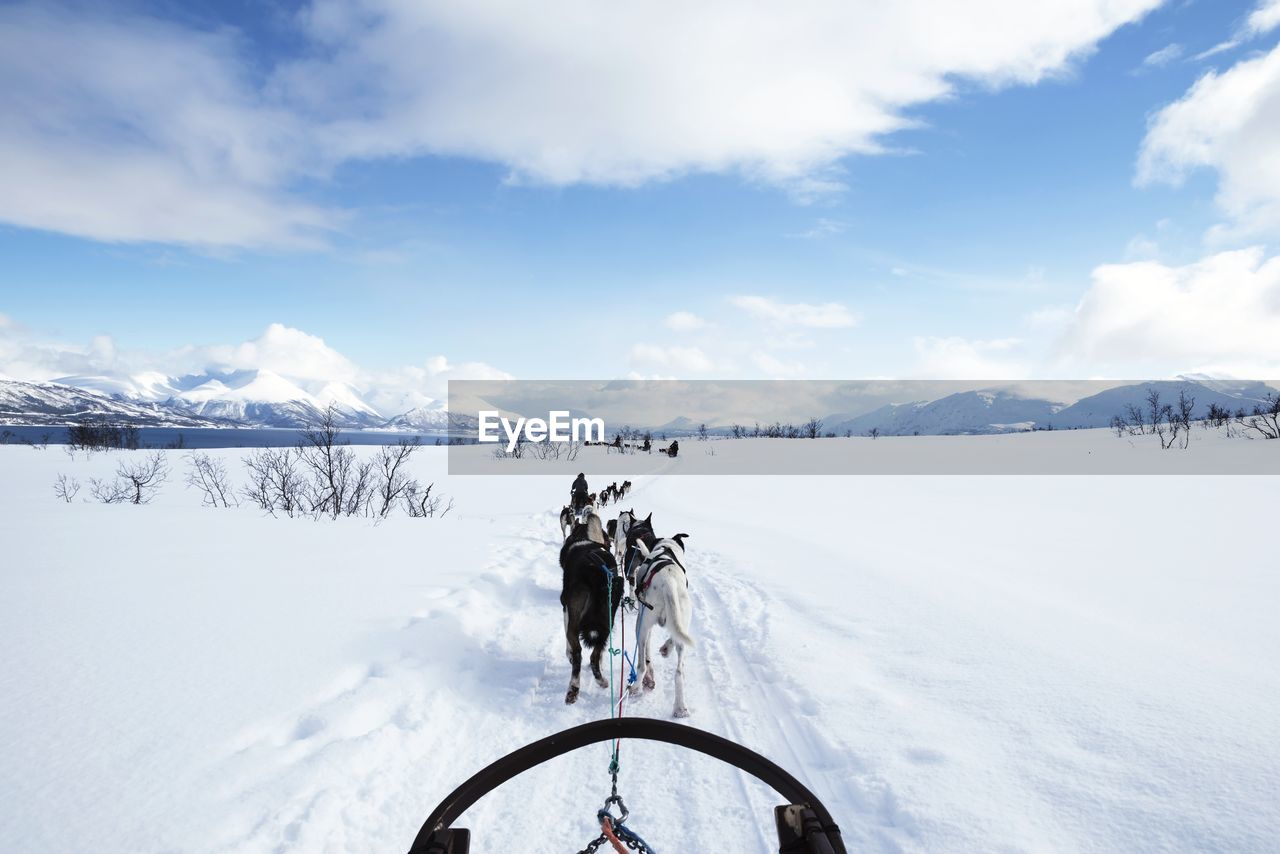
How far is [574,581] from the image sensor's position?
15.5 feet

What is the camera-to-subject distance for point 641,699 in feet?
14.8

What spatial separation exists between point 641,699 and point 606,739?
3.54 meters

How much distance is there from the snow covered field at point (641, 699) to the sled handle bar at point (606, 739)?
1919 millimetres

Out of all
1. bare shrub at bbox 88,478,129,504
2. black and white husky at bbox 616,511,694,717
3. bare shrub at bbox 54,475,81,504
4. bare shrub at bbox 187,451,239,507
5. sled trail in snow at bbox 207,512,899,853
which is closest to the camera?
sled trail in snow at bbox 207,512,899,853

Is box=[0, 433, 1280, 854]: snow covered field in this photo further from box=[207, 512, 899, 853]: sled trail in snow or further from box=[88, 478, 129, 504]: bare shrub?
box=[88, 478, 129, 504]: bare shrub

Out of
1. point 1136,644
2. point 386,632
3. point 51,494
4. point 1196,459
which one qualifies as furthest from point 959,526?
point 51,494

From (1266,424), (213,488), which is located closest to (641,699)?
(213,488)

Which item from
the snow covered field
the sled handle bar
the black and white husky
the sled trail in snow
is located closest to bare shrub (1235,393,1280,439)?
the snow covered field

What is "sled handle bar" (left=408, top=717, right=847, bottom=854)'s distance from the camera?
1164 millimetres

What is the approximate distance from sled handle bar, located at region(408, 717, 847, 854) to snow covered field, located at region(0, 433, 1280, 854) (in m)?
1.92

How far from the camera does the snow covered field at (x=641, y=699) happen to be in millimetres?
2773

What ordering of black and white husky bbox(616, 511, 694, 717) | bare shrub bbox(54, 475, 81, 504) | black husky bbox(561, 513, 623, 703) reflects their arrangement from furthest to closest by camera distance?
bare shrub bbox(54, 475, 81, 504), black husky bbox(561, 513, 623, 703), black and white husky bbox(616, 511, 694, 717)

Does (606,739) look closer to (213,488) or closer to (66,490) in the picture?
(66,490)

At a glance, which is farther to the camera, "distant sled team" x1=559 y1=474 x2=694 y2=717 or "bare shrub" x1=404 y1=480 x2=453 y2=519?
"bare shrub" x1=404 y1=480 x2=453 y2=519
